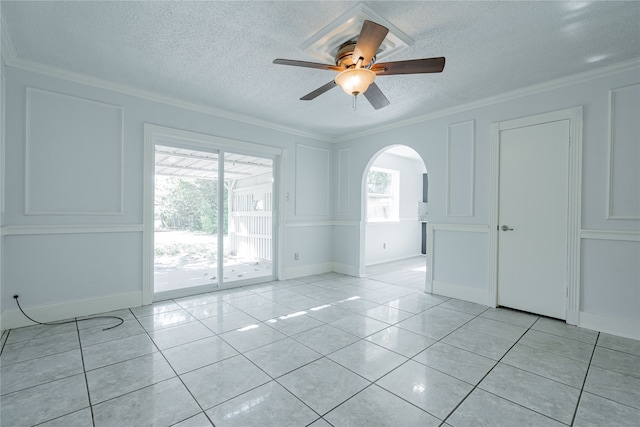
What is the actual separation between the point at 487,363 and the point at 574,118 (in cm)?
267

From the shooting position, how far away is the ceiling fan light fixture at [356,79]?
2.08 m

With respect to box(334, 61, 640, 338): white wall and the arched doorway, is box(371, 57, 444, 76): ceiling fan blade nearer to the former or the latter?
box(334, 61, 640, 338): white wall

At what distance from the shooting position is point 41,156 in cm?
293

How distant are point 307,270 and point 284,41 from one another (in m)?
3.74

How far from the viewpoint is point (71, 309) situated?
3.09 meters

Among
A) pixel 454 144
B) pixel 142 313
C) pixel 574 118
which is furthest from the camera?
pixel 454 144

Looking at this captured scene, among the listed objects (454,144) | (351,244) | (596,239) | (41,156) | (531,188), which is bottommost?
(351,244)

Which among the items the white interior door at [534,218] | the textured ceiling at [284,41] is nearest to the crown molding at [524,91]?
the textured ceiling at [284,41]

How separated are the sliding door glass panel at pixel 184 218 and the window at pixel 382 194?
369cm

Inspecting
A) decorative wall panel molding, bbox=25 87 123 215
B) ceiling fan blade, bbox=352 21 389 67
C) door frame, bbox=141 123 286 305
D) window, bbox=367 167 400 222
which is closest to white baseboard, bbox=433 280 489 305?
door frame, bbox=141 123 286 305

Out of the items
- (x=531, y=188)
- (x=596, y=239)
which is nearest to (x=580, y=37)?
(x=531, y=188)

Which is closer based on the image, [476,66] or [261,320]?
[476,66]

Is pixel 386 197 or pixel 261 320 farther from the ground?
pixel 386 197

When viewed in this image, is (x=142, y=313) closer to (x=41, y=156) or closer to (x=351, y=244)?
(x=41, y=156)
